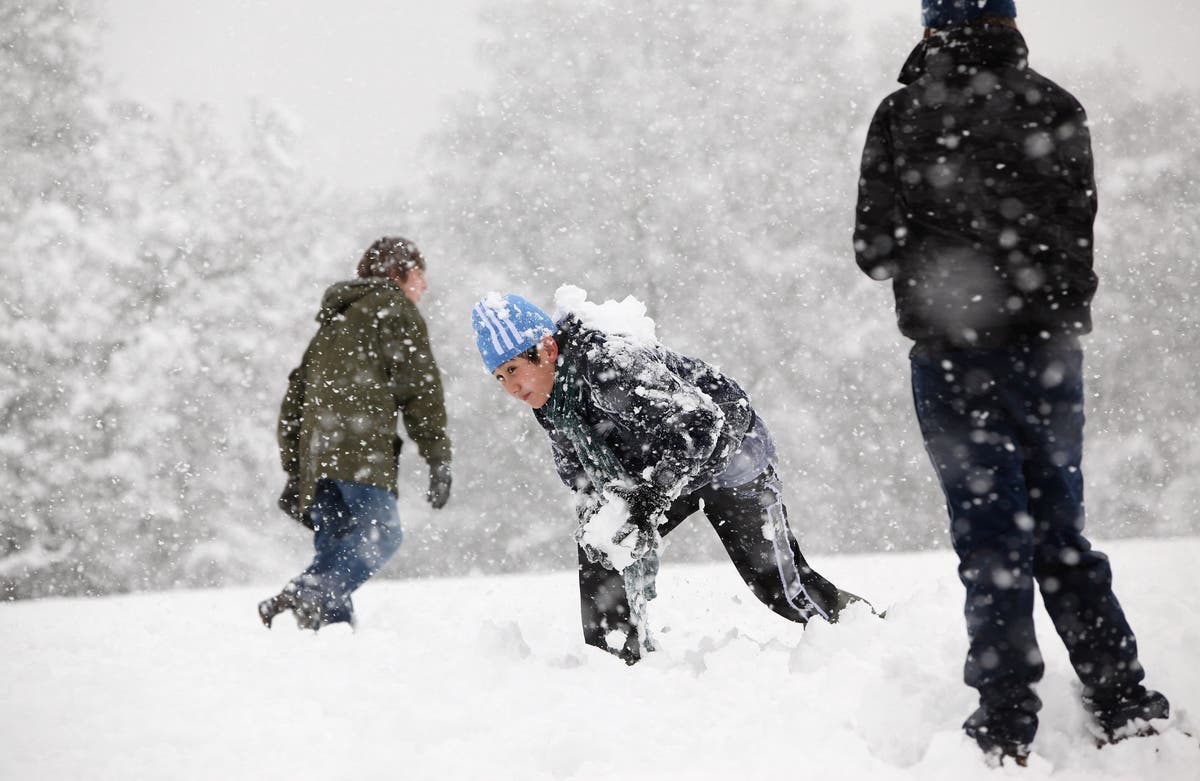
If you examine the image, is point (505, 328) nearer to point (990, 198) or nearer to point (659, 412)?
point (659, 412)

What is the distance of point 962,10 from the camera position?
7.94 ft

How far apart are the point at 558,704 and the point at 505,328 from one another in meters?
1.18

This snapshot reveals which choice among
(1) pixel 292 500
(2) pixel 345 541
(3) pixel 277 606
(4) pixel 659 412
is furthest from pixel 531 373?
(1) pixel 292 500

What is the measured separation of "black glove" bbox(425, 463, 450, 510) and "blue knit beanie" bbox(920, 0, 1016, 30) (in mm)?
2897

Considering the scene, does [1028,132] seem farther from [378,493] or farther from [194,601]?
[194,601]

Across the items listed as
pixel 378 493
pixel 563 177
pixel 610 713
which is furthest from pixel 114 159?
pixel 610 713

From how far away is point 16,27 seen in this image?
13969mm

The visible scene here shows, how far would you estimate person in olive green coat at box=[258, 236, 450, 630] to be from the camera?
4375 mm

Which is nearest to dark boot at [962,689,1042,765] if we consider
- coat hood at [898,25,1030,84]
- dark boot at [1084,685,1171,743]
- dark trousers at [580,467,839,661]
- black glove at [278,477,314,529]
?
dark boot at [1084,685,1171,743]

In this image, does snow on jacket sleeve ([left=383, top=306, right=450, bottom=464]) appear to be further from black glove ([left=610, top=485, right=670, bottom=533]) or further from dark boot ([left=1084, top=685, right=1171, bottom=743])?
dark boot ([left=1084, top=685, right=1171, bottom=743])

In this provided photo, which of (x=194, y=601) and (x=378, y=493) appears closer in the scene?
(x=378, y=493)

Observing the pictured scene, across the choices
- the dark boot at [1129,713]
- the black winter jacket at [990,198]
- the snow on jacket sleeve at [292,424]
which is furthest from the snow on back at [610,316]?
the snow on jacket sleeve at [292,424]

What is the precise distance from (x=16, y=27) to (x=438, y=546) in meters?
9.81

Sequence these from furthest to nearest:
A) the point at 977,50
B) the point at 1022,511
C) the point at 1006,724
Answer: the point at 977,50 → the point at 1022,511 → the point at 1006,724
